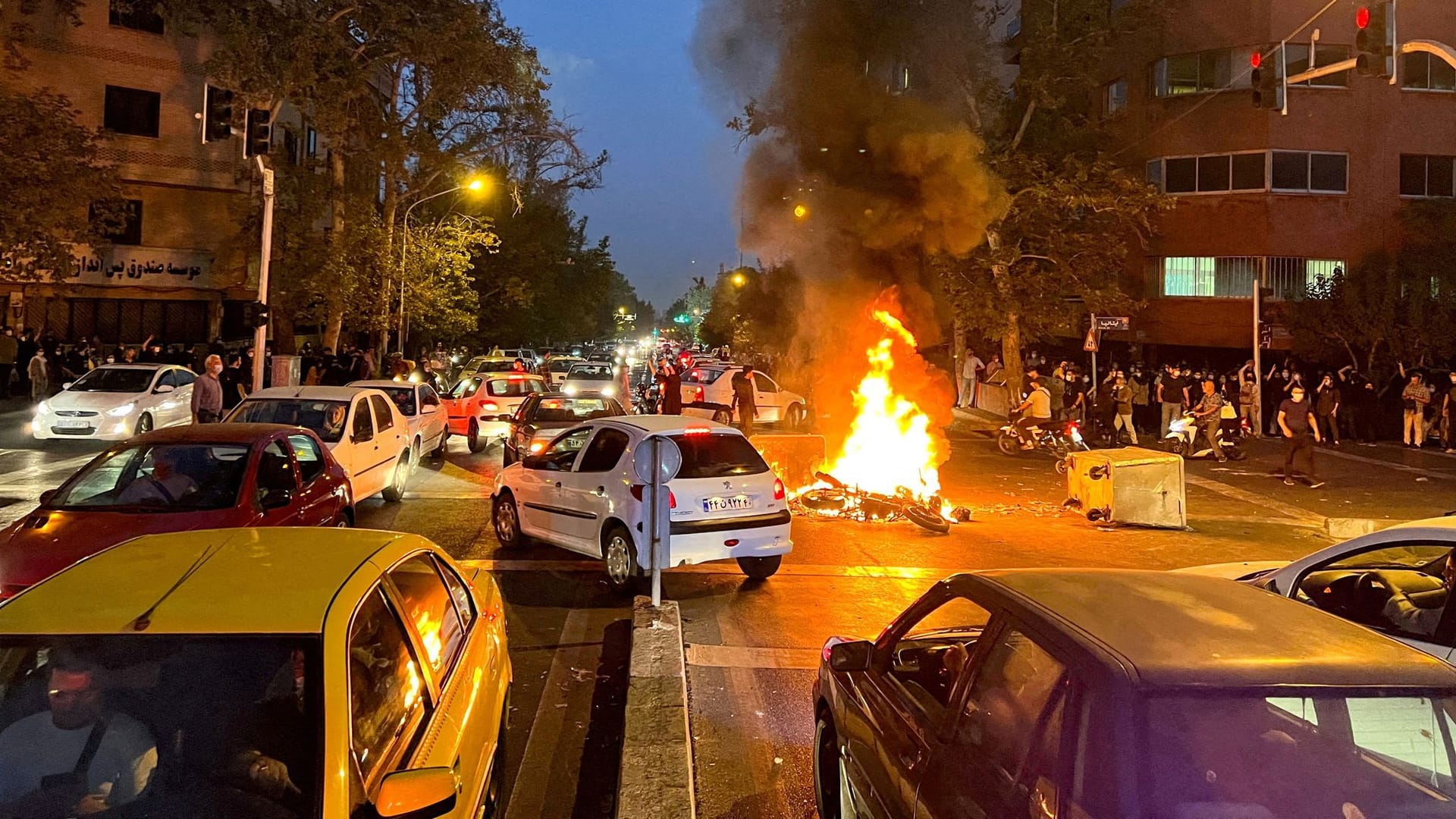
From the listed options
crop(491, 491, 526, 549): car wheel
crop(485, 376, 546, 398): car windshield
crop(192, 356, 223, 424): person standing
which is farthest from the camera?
crop(485, 376, 546, 398): car windshield

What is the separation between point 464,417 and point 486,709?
15.8 meters

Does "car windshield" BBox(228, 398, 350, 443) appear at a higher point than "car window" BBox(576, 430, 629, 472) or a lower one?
higher

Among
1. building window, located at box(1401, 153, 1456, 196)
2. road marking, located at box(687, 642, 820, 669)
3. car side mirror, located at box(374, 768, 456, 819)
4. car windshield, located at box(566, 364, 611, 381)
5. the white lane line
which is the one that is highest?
building window, located at box(1401, 153, 1456, 196)

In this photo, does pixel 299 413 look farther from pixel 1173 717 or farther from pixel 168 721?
pixel 1173 717

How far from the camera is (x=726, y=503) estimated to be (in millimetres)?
8367

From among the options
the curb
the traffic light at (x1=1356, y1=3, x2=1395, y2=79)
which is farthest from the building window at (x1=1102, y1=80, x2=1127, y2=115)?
the curb

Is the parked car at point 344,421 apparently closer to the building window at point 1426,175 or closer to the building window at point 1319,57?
the building window at point 1319,57

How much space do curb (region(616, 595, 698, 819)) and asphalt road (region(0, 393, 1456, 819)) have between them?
0.71 ft

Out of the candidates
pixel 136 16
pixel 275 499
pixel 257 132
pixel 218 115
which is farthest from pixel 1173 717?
pixel 136 16

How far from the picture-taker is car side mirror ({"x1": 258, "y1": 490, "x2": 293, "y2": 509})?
7249 mm

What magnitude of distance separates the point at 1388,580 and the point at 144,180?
3398cm

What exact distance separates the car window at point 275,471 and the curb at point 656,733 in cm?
301

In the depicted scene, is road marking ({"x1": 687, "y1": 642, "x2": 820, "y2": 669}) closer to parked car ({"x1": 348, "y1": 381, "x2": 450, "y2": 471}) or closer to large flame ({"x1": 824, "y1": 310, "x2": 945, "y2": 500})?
large flame ({"x1": 824, "y1": 310, "x2": 945, "y2": 500})

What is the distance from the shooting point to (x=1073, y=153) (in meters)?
26.7
